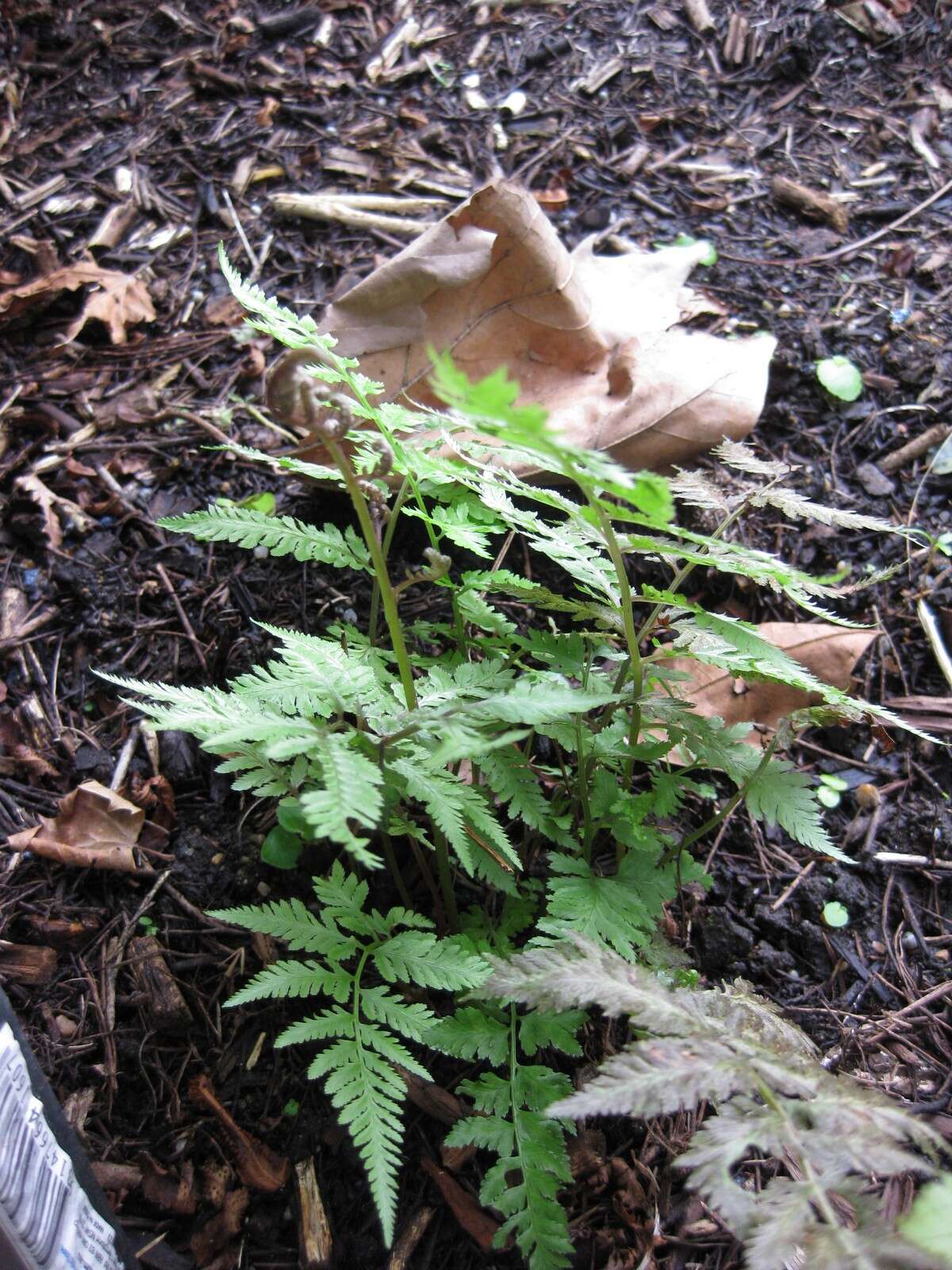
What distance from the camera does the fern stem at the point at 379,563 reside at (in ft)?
4.24

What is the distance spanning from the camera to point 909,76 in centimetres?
396

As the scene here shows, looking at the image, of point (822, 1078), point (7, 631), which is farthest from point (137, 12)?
point (822, 1078)

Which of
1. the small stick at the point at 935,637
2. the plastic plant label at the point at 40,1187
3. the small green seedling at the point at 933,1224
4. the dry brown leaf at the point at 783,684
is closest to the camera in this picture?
the small green seedling at the point at 933,1224

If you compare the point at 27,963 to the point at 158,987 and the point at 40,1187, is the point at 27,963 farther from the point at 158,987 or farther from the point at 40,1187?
the point at 40,1187

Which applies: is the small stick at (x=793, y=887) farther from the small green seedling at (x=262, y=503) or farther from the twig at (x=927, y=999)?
the small green seedling at (x=262, y=503)

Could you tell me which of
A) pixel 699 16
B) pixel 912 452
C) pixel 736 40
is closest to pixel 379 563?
pixel 912 452

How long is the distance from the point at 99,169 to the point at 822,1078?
4.00m

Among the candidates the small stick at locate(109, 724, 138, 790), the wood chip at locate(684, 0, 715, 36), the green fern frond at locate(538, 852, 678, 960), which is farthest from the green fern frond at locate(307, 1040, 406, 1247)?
the wood chip at locate(684, 0, 715, 36)

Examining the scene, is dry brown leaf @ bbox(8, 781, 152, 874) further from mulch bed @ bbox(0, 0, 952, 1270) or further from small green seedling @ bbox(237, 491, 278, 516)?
A: small green seedling @ bbox(237, 491, 278, 516)

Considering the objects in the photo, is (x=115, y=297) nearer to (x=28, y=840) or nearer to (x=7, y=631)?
(x=7, y=631)

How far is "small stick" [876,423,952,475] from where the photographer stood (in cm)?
293

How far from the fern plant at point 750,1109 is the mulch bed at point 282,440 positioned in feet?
2.10

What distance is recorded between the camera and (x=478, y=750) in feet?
4.07

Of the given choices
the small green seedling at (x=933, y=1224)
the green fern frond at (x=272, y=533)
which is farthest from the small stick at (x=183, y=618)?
the small green seedling at (x=933, y=1224)
